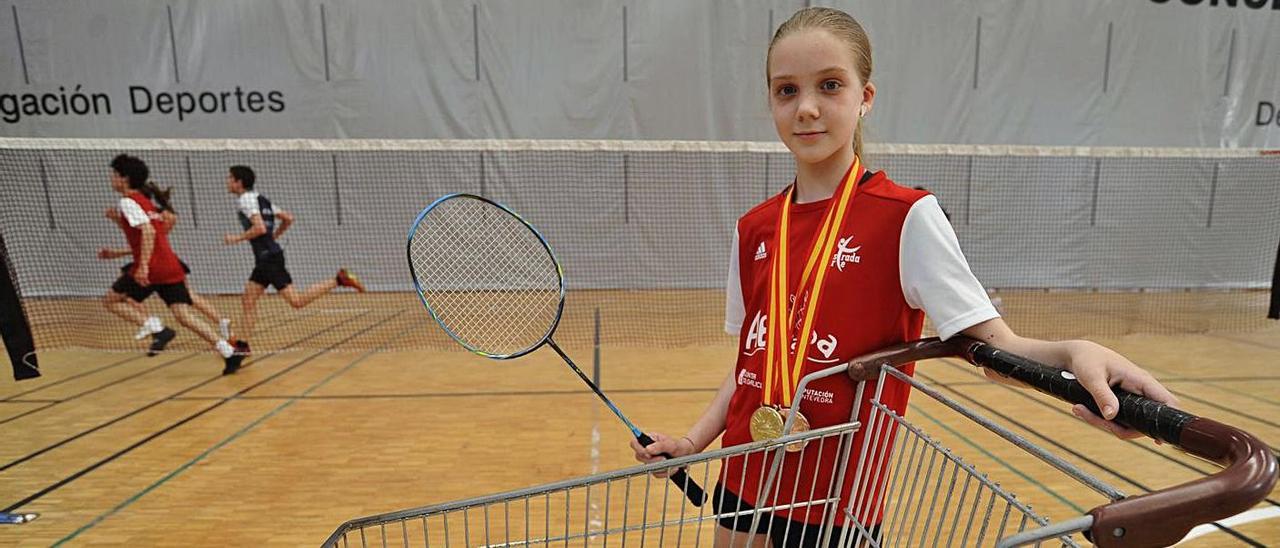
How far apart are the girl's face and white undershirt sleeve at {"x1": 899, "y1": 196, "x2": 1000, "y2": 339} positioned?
0.20 m

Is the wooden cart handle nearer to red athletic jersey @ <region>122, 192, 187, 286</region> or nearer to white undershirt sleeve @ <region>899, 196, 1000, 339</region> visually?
white undershirt sleeve @ <region>899, 196, 1000, 339</region>

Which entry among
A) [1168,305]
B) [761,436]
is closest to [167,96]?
[761,436]

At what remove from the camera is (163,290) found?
489 cm

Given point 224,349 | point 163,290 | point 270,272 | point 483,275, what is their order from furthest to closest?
point 270,272 < point 163,290 < point 224,349 < point 483,275

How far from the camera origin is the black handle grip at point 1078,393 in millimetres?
619

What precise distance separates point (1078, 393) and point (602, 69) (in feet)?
25.8

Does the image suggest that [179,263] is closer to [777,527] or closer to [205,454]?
[205,454]

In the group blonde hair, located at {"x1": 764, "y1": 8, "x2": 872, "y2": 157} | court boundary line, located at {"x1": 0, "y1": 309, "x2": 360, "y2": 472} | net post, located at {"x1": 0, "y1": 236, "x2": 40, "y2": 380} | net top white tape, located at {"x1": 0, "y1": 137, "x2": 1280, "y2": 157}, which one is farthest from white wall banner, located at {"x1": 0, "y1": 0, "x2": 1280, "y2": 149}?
blonde hair, located at {"x1": 764, "y1": 8, "x2": 872, "y2": 157}

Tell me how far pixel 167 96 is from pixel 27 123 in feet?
6.21

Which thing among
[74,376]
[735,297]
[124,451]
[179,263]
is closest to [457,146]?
[179,263]

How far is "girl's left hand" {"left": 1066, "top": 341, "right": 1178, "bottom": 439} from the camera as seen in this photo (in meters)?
0.67

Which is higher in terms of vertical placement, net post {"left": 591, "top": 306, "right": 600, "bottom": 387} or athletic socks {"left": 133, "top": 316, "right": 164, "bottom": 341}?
athletic socks {"left": 133, "top": 316, "right": 164, "bottom": 341}

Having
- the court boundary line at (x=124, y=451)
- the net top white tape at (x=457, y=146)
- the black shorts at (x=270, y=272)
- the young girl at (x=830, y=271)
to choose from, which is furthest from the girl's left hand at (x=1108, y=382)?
the black shorts at (x=270, y=272)

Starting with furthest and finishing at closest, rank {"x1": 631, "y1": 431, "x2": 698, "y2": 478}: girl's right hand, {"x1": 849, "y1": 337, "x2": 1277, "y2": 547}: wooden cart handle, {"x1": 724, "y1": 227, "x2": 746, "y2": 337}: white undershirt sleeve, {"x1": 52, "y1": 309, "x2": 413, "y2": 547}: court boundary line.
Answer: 1. {"x1": 52, "y1": 309, "x2": 413, "y2": 547}: court boundary line
2. {"x1": 724, "y1": 227, "x2": 746, "y2": 337}: white undershirt sleeve
3. {"x1": 631, "y1": 431, "x2": 698, "y2": 478}: girl's right hand
4. {"x1": 849, "y1": 337, "x2": 1277, "y2": 547}: wooden cart handle
